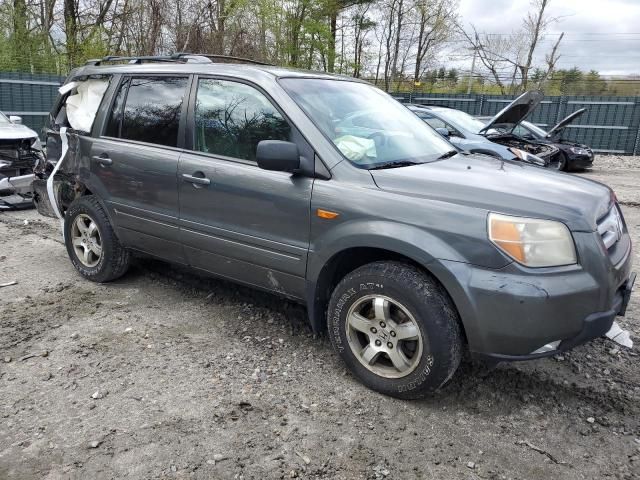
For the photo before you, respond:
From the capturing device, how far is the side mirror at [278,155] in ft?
9.46

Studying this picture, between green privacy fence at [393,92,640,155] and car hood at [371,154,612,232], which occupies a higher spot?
green privacy fence at [393,92,640,155]

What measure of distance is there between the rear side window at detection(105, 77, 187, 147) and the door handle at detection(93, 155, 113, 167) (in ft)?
0.67

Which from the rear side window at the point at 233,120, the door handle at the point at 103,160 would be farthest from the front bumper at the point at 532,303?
the door handle at the point at 103,160

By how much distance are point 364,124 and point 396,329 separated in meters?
1.41

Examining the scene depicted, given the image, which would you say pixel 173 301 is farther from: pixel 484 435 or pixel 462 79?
pixel 462 79

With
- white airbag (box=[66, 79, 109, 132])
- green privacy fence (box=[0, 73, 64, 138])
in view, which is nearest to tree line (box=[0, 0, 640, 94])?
green privacy fence (box=[0, 73, 64, 138])

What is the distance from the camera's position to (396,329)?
2.79m

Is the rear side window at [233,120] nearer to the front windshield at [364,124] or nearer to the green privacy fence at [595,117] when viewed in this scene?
the front windshield at [364,124]

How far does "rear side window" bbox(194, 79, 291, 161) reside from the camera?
3.25 m

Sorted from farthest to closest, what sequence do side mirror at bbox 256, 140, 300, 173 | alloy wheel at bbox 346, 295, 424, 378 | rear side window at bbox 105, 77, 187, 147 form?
1. rear side window at bbox 105, 77, 187, 147
2. side mirror at bbox 256, 140, 300, 173
3. alloy wheel at bbox 346, 295, 424, 378

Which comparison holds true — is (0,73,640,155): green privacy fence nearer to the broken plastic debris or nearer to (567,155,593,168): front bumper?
(567,155,593,168): front bumper

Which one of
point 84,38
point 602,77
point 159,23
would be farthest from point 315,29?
point 602,77

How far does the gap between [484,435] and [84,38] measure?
21.9 metres

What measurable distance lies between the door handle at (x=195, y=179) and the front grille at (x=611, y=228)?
238 cm
